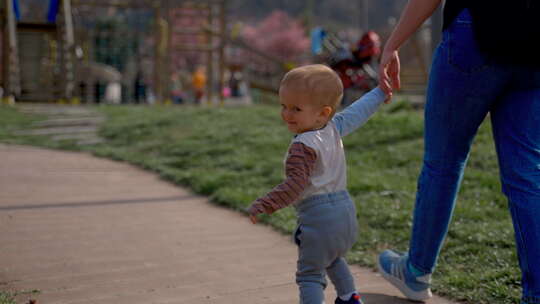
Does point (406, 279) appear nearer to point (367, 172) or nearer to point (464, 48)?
point (464, 48)

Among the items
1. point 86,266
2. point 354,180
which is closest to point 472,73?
point 86,266

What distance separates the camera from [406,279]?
8.62 ft

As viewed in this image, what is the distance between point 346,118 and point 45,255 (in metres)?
1.87

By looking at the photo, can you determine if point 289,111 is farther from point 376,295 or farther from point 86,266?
point 86,266

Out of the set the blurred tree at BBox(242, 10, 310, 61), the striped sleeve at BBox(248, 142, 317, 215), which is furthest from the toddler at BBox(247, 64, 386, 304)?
the blurred tree at BBox(242, 10, 310, 61)

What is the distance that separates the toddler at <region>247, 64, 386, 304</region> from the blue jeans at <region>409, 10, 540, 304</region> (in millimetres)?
424

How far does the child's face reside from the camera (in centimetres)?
212

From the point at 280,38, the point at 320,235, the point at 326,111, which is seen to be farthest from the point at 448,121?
the point at 280,38

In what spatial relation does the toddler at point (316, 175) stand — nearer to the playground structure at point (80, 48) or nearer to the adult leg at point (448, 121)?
the adult leg at point (448, 121)

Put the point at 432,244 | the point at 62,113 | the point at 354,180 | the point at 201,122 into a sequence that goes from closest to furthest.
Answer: the point at 432,244
the point at 354,180
the point at 201,122
the point at 62,113

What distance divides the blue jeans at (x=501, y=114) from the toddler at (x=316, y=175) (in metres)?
0.42

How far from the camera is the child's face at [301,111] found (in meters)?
2.12

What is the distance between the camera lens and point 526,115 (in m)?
2.20

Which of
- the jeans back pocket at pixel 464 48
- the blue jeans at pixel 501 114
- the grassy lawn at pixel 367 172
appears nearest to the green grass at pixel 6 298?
the grassy lawn at pixel 367 172
